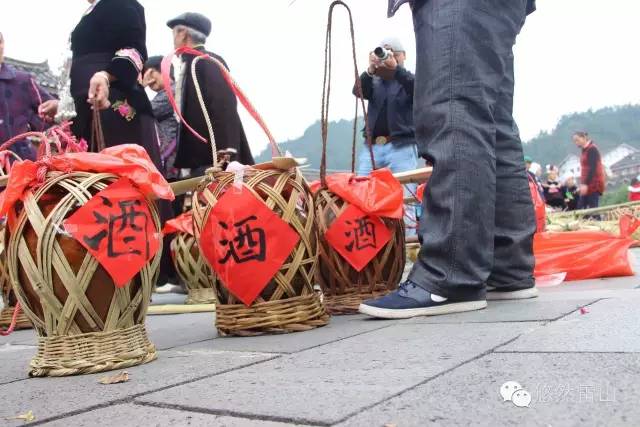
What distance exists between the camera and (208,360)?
1391 millimetres

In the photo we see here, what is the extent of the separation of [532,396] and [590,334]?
1.49 feet

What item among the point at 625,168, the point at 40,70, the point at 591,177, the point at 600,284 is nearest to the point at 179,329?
the point at 600,284

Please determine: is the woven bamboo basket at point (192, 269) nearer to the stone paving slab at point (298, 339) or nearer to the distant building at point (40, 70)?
the stone paving slab at point (298, 339)

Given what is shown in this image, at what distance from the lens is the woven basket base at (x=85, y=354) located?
1.38m

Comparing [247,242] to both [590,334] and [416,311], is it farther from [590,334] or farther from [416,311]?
[590,334]

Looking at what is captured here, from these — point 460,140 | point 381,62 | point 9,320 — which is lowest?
point 9,320

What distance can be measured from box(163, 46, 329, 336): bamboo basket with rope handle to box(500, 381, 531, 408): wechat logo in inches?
37.0

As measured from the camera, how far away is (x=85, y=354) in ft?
4.59

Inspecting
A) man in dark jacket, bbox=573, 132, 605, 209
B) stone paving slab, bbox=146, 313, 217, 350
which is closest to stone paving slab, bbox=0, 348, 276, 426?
stone paving slab, bbox=146, 313, 217, 350

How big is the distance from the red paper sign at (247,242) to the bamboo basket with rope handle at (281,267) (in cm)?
2

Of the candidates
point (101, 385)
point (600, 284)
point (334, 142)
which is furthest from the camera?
point (334, 142)

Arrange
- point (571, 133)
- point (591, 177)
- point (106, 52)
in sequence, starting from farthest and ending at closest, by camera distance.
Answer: point (571, 133) < point (591, 177) < point (106, 52)

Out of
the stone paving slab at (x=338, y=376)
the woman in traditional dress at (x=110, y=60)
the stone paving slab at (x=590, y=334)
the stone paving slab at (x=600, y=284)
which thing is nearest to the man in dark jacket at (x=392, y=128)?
the stone paving slab at (x=600, y=284)

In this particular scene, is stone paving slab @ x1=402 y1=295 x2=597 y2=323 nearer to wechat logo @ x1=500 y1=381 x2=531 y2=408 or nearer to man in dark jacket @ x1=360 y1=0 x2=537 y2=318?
man in dark jacket @ x1=360 y1=0 x2=537 y2=318
